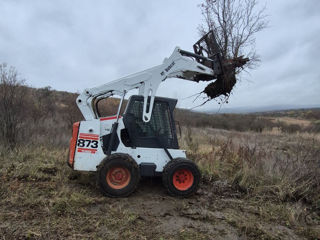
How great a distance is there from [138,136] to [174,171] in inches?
39.1

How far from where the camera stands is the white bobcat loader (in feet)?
12.8

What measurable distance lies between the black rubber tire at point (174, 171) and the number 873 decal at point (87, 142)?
1417mm

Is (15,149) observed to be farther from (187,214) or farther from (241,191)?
(241,191)

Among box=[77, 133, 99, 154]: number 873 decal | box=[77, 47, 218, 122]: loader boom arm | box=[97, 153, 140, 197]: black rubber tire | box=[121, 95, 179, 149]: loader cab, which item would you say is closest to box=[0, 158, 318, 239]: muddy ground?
box=[97, 153, 140, 197]: black rubber tire

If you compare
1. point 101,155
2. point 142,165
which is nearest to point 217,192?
point 142,165

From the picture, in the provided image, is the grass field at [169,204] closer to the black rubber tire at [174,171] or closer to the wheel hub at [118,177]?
the black rubber tire at [174,171]

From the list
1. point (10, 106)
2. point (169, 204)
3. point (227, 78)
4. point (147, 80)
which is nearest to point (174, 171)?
point (169, 204)

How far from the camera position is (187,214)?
3414mm

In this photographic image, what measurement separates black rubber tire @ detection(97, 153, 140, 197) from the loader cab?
412mm

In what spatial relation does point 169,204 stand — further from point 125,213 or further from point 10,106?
point 10,106

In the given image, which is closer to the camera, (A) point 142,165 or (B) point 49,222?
(B) point 49,222

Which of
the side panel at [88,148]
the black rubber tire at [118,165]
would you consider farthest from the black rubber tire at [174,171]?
the side panel at [88,148]

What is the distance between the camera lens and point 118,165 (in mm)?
3852

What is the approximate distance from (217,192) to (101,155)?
246 centimetres
